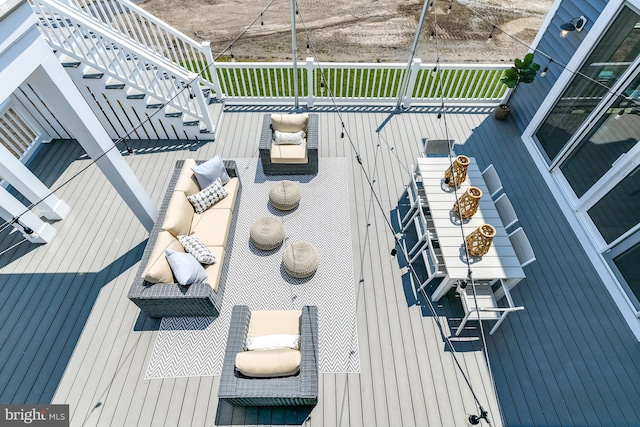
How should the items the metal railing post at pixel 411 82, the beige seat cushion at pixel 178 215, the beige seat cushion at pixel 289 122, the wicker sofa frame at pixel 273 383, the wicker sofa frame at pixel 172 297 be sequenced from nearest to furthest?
the wicker sofa frame at pixel 273 383 → the wicker sofa frame at pixel 172 297 → the beige seat cushion at pixel 178 215 → the beige seat cushion at pixel 289 122 → the metal railing post at pixel 411 82

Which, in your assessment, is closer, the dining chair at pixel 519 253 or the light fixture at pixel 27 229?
the dining chair at pixel 519 253

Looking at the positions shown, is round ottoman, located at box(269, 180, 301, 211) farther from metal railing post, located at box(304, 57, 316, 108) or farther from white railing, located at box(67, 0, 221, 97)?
metal railing post, located at box(304, 57, 316, 108)

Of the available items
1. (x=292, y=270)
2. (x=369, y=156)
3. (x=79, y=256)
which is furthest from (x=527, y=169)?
(x=79, y=256)

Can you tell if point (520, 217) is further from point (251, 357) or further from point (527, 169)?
point (251, 357)

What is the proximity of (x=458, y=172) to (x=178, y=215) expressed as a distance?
3.88 metres

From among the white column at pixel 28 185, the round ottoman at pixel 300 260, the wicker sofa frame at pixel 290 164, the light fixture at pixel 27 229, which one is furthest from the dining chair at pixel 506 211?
the light fixture at pixel 27 229

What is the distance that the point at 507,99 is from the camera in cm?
665

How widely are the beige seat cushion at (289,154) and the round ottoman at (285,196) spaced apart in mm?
518

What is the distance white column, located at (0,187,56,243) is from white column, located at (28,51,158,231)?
1153mm

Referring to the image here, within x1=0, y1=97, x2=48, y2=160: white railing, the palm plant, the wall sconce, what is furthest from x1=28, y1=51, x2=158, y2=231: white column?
the wall sconce

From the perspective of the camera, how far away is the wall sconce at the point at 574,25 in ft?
15.6

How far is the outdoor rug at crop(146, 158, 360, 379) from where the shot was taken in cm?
380

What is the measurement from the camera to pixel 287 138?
5.41 m

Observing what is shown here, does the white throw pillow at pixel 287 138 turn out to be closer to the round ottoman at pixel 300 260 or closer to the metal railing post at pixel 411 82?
the round ottoman at pixel 300 260
